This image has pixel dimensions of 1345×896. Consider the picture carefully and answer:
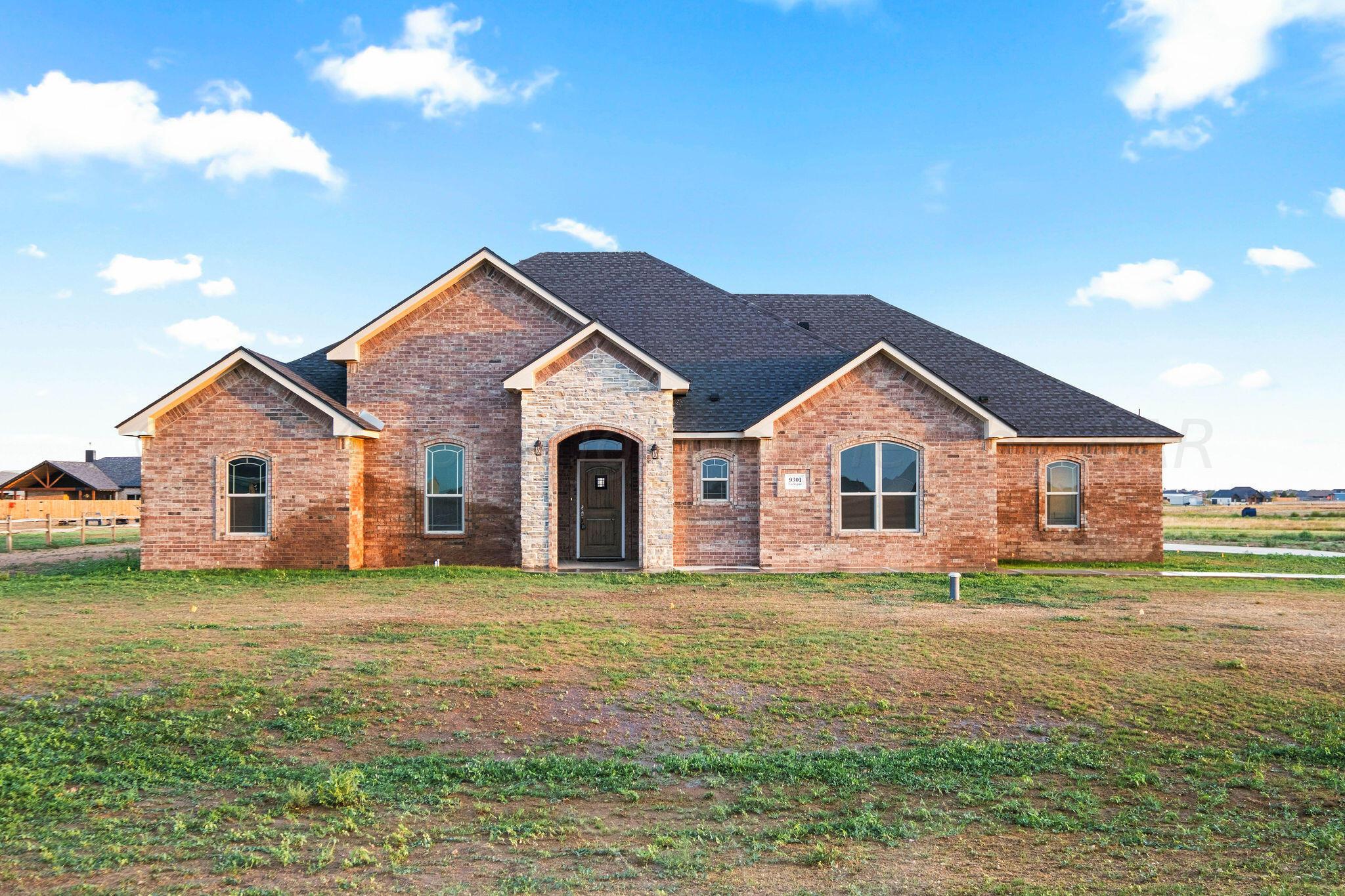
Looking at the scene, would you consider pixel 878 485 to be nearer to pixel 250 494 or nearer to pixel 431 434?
pixel 431 434

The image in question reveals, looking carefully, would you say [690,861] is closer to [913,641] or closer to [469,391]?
[913,641]

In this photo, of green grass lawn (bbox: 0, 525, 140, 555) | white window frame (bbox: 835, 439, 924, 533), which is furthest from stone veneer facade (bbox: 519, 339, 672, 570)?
green grass lawn (bbox: 0, 525, 140, 555)

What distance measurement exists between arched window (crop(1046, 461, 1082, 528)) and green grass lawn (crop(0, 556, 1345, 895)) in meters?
8.74

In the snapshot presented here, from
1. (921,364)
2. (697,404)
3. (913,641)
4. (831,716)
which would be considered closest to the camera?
(831,716)

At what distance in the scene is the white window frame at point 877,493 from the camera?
18.7 meters

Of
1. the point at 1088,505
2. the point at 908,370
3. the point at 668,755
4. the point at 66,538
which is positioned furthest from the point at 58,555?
the point at 1088,505

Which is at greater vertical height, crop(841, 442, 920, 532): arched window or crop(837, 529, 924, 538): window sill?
crop(841, 442, 920, 532): arched window

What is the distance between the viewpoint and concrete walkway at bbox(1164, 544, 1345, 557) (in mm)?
24342

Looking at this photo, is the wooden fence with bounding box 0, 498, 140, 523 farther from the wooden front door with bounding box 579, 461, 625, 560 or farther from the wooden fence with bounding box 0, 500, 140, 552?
the wooden front door with bounding box 579, 461, 625, 560

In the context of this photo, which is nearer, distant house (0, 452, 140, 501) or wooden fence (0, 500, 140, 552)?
wooden fence (0, 500, 140, 552)

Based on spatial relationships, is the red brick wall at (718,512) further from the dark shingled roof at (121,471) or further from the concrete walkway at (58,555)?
the dark shingled roof at (121,471)

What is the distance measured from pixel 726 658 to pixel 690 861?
16.2 feet

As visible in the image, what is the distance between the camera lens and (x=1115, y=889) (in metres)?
4.44

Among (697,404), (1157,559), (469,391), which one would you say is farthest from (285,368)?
(1157,559)
